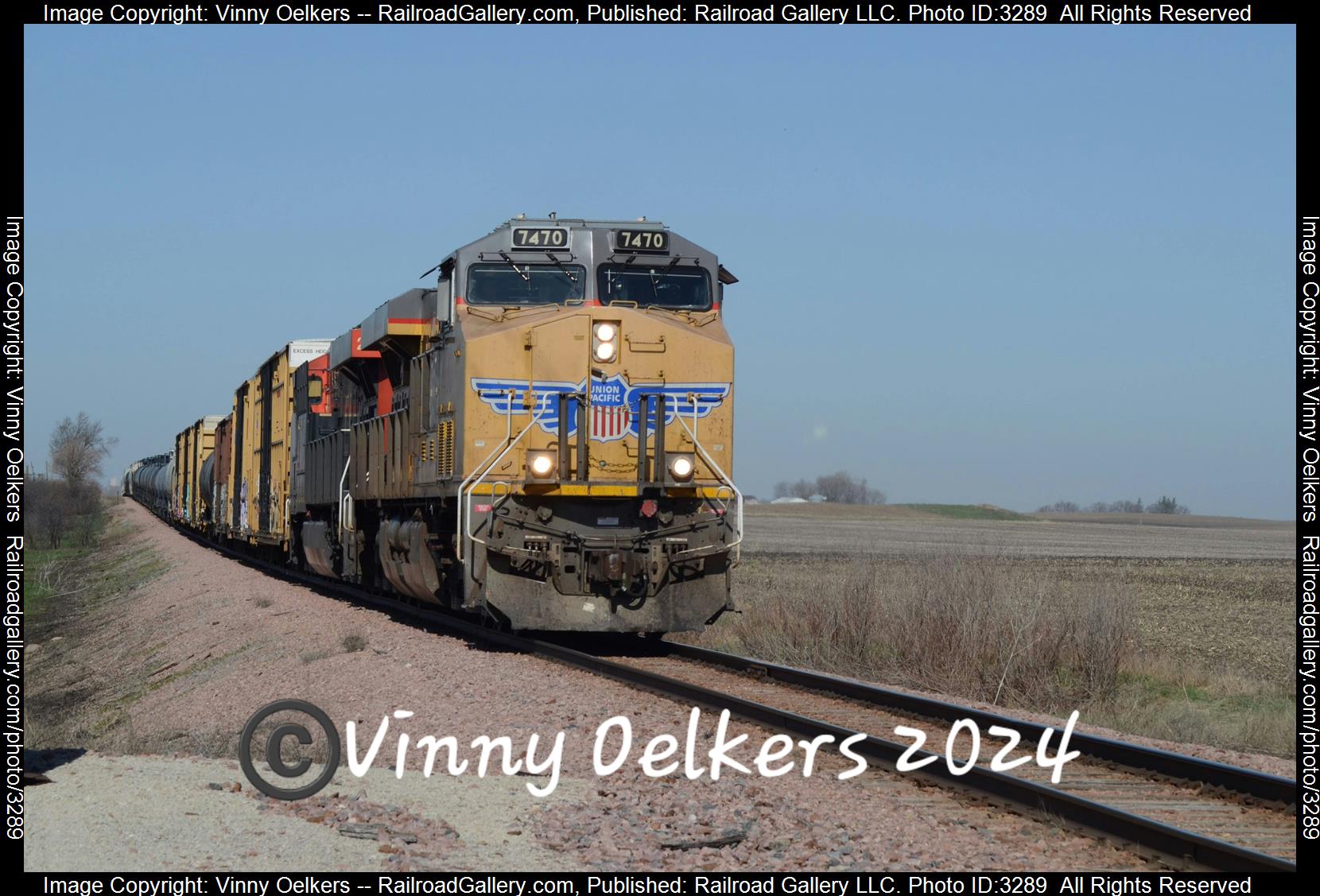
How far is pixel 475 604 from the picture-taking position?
42.8 ft

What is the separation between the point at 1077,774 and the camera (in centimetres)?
825

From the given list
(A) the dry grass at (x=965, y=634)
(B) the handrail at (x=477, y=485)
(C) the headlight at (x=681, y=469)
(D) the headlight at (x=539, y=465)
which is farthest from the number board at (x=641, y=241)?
(A) the dry grass at (x=965, y=634)

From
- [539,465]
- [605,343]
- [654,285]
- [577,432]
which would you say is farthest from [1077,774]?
[654,285]

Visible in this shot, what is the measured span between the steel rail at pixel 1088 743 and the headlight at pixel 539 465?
2488mm

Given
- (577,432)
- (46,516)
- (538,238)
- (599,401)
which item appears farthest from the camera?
(46,516)

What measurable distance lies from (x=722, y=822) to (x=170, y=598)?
2161cm

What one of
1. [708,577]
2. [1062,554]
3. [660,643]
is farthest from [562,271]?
[1062,554]

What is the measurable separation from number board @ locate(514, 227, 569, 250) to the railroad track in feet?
13.5

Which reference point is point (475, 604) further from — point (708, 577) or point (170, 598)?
point (170, 598)

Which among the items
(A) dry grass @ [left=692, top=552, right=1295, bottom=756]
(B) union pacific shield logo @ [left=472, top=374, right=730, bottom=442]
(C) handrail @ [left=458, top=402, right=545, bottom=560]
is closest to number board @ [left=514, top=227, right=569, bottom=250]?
(B) union pacific shield logo @ [left=472, top=374, right=730, bottom=442]

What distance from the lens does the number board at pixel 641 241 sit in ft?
45.5

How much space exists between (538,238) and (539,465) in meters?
2.45

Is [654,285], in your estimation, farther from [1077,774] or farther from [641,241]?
[1077,774]

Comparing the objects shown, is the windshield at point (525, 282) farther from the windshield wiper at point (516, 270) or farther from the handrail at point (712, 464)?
the handrail at point (712, 464)
